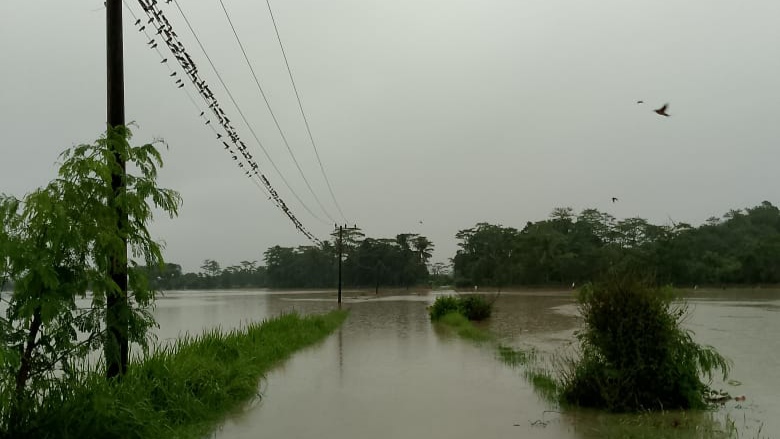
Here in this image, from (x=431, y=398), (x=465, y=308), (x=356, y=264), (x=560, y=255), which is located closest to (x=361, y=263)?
(x=356, y=264)

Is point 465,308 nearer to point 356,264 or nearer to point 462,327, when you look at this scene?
point 462,327

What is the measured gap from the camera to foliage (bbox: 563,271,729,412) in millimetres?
8023

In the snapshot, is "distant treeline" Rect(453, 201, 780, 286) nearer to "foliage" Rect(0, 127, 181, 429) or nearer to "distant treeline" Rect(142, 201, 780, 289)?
"distant treeline" Rect(142, 201, 780, 289)

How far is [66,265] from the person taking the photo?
221 inches

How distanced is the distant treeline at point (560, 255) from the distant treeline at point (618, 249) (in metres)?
0.12

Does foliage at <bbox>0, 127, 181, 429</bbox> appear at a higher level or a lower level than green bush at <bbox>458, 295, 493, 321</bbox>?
higher

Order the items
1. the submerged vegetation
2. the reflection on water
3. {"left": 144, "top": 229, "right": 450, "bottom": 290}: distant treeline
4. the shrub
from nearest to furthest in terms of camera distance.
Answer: the reflection on water → the submerged vegetation → the shrub → {"left": 144, "top": 229, "right": 450, "bottom": 290}: distant treeline

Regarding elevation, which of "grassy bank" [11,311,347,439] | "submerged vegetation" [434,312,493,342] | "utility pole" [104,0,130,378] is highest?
"utility pole" [104,0,130,378]

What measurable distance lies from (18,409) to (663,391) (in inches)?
307

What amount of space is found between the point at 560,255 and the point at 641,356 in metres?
75.2

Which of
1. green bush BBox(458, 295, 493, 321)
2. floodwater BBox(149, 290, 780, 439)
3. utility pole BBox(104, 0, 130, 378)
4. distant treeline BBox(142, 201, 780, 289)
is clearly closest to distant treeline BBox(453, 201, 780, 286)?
distant treeline BBox(142, 201, 780, 289)

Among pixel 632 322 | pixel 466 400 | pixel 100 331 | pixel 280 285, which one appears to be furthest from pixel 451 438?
pixel 280 285

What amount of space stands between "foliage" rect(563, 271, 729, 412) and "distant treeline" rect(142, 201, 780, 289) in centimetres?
4199

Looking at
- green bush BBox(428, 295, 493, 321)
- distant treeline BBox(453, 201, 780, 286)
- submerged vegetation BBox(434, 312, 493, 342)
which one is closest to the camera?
submerged vegetation BBox(434, 312, 493, 342)
